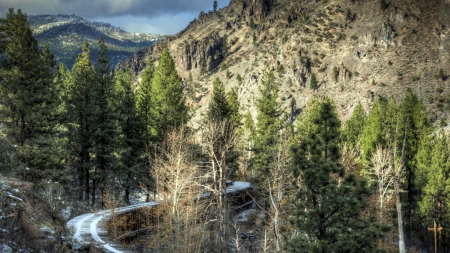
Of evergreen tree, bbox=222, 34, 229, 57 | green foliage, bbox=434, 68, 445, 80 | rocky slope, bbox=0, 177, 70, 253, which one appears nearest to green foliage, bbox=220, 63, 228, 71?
evergreen tree, bbox=222, 34, 229, 57

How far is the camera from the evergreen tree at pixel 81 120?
28.3 meters

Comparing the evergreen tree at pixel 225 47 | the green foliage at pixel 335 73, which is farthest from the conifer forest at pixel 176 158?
the evergreen tree at pixel 225 47

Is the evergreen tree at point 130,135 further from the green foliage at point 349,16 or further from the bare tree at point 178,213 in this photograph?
the green foliage at point 349,16

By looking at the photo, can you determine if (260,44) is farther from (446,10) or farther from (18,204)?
(18,204)

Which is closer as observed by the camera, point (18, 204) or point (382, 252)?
point (382, 252)

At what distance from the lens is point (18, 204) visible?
12164mm

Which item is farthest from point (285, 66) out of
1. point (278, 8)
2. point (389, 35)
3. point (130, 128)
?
point (130, 128)

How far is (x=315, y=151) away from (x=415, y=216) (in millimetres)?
25903

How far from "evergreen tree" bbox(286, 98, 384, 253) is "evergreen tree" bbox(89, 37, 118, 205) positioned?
1961 cm

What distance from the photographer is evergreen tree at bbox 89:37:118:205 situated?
92.8 ft

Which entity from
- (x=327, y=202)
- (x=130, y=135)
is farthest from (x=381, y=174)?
(x=130, y=135)

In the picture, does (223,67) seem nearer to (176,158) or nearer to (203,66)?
(203,66)

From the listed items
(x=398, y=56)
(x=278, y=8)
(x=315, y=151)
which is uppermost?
(x=278, y=8)

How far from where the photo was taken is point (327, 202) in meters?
11.9
